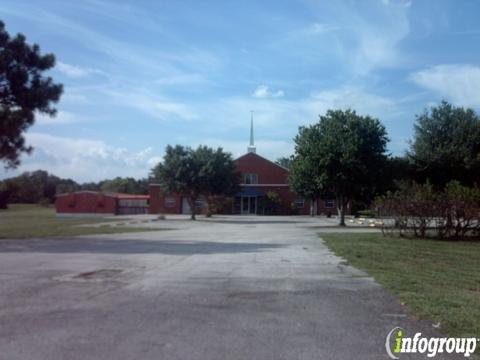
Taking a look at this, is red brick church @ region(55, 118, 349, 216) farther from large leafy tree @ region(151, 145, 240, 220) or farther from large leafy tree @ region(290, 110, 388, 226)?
large leafy tree @ region(290, 110, 388, 226)

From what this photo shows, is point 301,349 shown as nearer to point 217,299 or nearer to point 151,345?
point 151,345

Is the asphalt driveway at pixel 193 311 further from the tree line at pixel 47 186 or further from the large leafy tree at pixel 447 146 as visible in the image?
the tree line at pixel 47 186

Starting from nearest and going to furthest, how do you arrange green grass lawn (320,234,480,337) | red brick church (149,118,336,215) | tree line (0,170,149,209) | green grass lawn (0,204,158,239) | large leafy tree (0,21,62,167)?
green grass lawn (320,234,480,337), large leafy tree (0,21,62,167), green grass lawn (0,204,158,239), red brick church (149,118,336,215), tree line (0,170,149,209)

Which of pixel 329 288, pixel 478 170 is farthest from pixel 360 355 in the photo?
pixel 478 170

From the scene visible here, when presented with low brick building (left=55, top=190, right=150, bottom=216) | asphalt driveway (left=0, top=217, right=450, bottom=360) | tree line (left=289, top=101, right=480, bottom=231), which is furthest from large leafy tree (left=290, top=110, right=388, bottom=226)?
low brick building (left=55, top=190, right=150, bottom=216)

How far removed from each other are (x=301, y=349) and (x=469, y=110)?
3069cm

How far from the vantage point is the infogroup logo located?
20.4 feet

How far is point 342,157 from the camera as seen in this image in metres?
35.4

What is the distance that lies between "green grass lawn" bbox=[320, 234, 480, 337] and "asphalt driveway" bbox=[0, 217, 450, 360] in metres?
0.39

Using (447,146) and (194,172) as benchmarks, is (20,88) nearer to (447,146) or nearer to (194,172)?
(447,146)

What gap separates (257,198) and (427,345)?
62.5m

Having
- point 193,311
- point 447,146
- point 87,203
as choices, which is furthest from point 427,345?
point 87,203

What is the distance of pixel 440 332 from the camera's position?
273 inches

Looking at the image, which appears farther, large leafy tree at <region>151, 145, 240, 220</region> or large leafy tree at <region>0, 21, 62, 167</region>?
large leafy tree at <region>151, 145, 240, 220</region>
